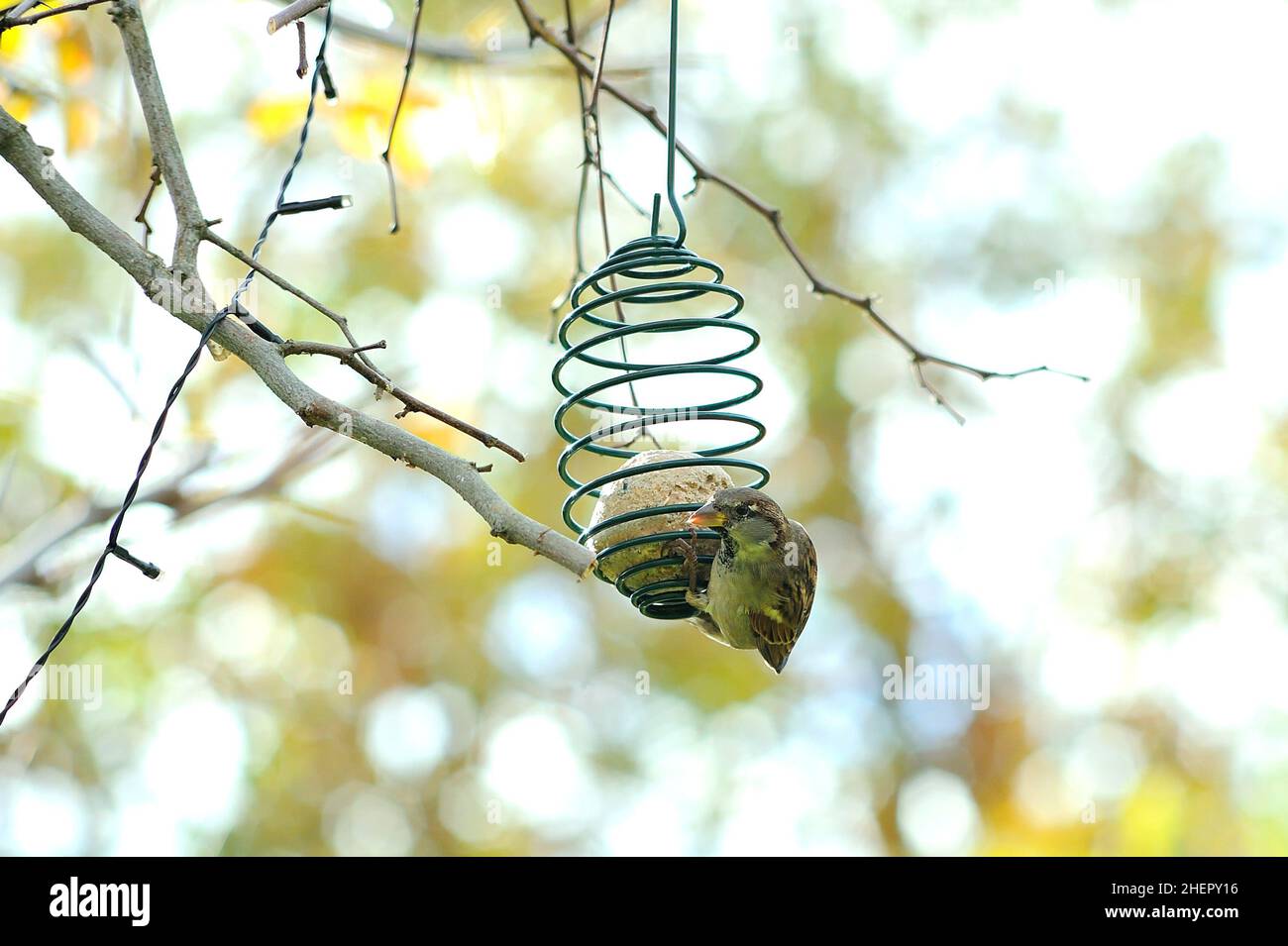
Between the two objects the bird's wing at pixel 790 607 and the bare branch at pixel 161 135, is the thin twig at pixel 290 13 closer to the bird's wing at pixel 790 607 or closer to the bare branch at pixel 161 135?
the bare branch at pixel 161 135

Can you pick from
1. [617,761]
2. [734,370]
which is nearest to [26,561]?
[734,370]

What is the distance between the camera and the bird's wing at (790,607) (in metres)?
4.20

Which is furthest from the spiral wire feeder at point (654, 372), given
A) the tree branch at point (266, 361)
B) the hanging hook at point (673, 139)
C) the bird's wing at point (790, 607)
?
the tree branch at point (266, 361)

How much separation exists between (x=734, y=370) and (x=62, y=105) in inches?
115

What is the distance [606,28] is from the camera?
3395 millimetres

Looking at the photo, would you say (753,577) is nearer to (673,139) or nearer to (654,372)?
(654,372)

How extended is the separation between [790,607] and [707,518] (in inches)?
22.0

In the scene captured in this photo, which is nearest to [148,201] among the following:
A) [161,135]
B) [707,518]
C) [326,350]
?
[161,135]

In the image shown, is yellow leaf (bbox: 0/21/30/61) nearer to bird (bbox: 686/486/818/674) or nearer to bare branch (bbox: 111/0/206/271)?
bare branch (bbox: 111/0/206/271)

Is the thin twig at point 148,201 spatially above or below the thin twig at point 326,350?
above

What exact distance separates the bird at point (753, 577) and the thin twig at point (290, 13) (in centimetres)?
187

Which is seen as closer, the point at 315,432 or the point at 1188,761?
the point at 315,432

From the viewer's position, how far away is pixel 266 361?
2.47 meters

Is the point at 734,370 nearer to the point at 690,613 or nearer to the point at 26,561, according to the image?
the point at 690,613
